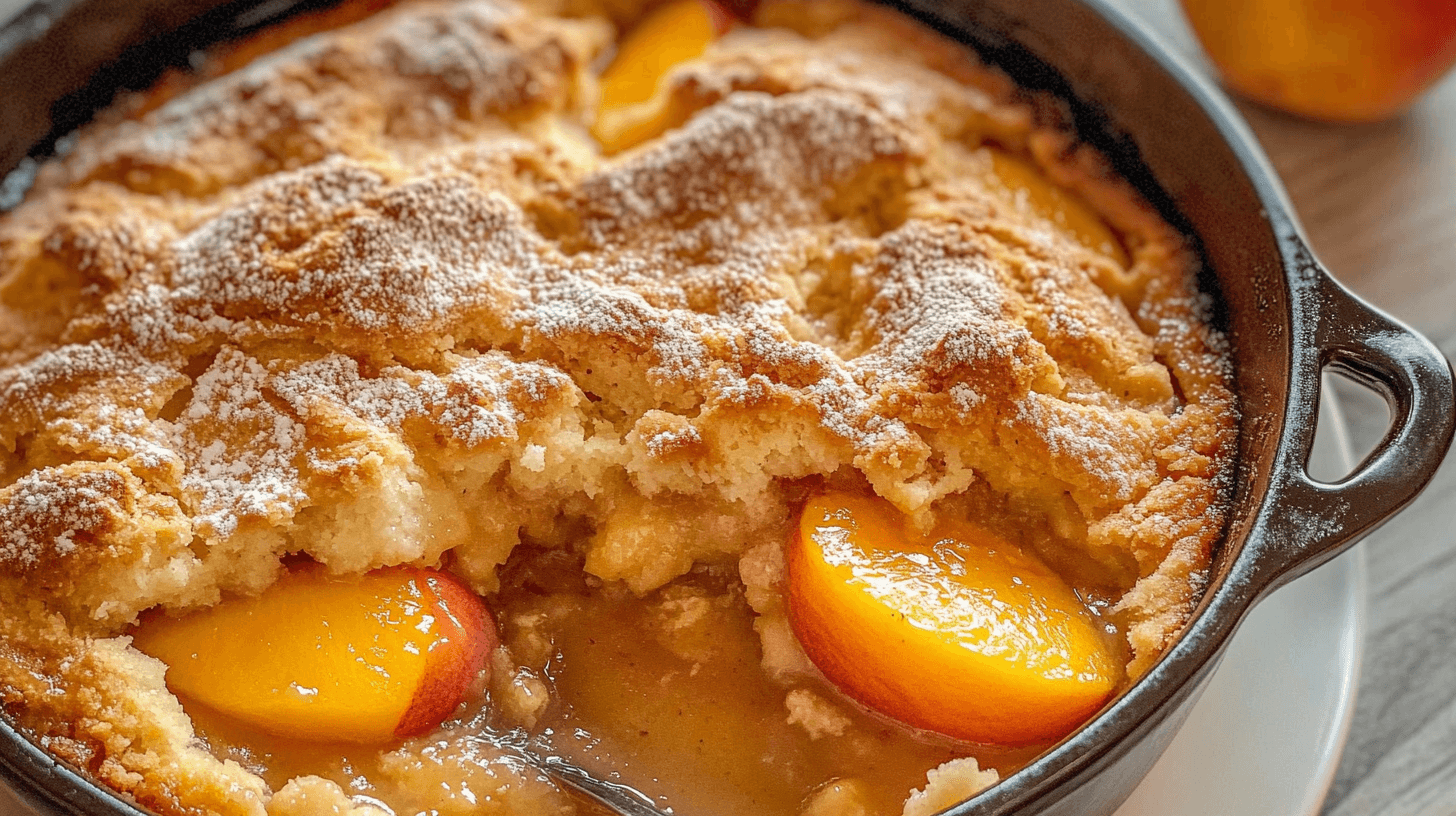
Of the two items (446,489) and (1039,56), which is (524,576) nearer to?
(446,489)

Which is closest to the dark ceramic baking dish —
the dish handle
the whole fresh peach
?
the dish handle

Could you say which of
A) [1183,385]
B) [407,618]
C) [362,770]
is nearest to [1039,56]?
[1183,385]

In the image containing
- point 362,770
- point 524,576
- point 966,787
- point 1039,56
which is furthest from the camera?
point 1039,56

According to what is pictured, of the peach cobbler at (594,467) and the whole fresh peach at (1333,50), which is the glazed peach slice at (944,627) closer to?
the peach cobbler at (594,467)

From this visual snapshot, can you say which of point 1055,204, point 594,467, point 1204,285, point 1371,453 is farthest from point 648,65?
point 1371,453

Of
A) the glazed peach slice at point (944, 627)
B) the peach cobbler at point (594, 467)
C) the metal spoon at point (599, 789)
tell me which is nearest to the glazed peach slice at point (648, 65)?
the peach cobbler at point (594, 467)

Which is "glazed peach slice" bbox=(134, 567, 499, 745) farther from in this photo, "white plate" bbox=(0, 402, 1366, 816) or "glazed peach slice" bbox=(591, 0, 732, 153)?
"glazed peach slice" bbox=(591, 0, 732, 153)
